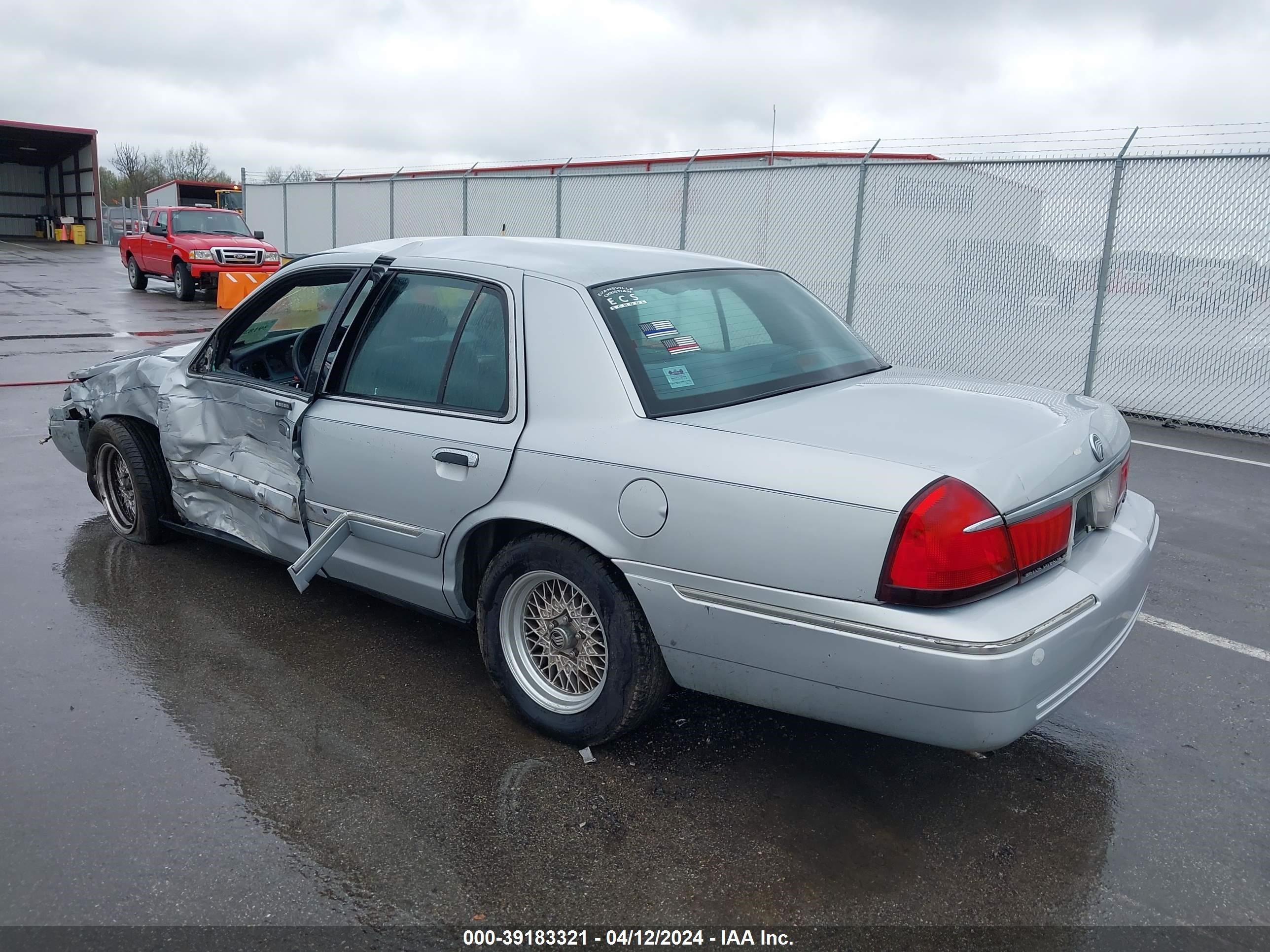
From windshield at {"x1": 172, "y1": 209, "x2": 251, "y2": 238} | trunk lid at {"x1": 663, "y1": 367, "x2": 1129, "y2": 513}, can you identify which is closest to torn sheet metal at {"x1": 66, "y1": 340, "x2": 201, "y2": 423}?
trunk lid at {"x1": 663, "y1": 367, "x2": 1129, "y2": 513}

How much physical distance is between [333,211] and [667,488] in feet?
70.3

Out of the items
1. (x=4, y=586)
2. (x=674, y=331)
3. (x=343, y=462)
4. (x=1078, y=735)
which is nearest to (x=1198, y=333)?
(x=1078, y=735)

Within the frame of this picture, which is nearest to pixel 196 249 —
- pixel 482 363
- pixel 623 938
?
pixel 482 363

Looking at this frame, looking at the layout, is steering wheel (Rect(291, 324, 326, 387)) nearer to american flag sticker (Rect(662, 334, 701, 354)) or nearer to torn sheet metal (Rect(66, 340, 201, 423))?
torn sheet metal (Rect(66, 340, 201, 423))

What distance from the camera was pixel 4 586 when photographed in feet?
15.6

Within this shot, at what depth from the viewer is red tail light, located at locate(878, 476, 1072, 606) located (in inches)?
103

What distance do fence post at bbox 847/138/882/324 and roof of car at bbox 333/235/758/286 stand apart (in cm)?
767

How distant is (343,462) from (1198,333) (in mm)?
8753

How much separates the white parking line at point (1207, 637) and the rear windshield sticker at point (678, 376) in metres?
2.62

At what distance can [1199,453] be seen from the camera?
8.42 m

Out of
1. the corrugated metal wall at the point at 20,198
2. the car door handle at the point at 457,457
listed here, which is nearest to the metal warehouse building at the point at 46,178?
the corrugated metal wall at the point at 20,198

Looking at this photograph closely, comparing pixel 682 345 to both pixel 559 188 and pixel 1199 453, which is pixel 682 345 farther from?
pixel 559 188

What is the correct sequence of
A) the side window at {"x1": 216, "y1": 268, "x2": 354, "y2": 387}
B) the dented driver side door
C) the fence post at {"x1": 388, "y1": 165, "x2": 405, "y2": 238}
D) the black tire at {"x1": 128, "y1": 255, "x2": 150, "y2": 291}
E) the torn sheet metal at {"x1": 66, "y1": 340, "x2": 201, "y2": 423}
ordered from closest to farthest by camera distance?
the dented driver side door, the side window at {"x1": 216, "y1": 268, "x2": 354, "y2": 387}, the torn sheet metal at {"x1": 66, "y1": 340, "x2": 201, "y2": 423}, the fence post at {"x1": 388, "y1": 165, "x2": 405, "y2": 238}, the black tire at {"x1": 128, "y1": 255, "x2": 150, "y2": 291}

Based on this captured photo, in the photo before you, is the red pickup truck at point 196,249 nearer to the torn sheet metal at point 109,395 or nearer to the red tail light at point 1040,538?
the torn sheet metal at point 109,395
